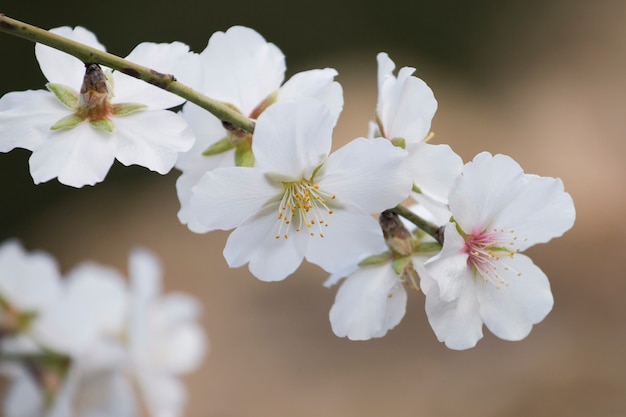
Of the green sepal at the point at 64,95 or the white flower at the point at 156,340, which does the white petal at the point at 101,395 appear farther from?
the green sepal at the point at 64,95

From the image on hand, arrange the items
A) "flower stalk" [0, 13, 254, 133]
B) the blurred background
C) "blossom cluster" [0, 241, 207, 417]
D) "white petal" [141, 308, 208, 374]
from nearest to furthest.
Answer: "flower stalk" [0, 13, 254, 133], "blossom cluster" [0, 241, 207, 417], "white petal" [141, 308, 208, 374], the blurred background

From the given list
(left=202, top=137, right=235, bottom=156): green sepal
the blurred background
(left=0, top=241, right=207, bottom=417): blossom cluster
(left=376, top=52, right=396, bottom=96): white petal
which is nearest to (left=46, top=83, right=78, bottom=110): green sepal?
(left=202, top=137, right=235, bottom=156): green sepal

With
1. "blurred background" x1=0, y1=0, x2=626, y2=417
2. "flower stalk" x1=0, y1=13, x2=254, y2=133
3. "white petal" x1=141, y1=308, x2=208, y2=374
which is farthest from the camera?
"blurred background" x1=0, y1=0, x2=626, y2=417

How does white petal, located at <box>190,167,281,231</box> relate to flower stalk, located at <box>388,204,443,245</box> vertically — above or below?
above

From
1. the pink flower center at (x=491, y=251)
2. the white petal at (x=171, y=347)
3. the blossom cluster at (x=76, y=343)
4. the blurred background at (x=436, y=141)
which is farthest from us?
the blurred background at (x=436, y=141)

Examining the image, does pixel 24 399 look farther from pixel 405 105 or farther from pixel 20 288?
pixel 405 105

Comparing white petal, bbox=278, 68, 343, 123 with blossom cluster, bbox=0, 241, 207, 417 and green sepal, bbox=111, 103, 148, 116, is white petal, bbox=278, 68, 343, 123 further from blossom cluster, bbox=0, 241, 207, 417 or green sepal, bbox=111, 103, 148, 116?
blossom cluster, bbox=0, 241, 207, 417

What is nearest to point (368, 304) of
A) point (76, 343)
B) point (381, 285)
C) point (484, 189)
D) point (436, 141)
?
point (381, 285)

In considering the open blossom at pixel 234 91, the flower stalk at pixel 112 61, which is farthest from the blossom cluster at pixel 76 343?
the flower stalk at pixel 112 61
